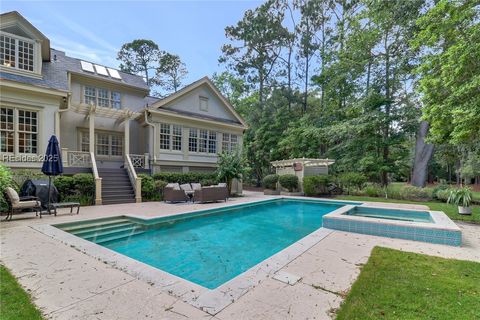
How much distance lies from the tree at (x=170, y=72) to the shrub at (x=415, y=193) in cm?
2967

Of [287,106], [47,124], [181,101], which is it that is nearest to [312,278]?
[47,124]

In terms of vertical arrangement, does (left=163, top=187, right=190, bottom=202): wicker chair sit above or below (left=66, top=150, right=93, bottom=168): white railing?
below

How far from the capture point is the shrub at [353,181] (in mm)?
16969

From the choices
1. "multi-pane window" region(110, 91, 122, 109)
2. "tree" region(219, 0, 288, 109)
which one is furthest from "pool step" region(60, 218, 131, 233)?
"tree" region(219, 0, 288, 109)

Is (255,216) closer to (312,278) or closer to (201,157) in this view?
(312,278)

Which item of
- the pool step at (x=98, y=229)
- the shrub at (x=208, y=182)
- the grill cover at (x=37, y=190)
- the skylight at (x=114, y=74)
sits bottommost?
the pool step at (x=98, y=229)

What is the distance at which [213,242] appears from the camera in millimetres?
6730

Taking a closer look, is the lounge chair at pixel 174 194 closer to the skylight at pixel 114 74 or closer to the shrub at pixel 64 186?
the shrub at pixel 64 186

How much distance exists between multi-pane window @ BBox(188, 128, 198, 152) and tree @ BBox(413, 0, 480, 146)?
42.9 feet

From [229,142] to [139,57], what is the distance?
848 inches

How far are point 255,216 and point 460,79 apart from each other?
29.6 feet

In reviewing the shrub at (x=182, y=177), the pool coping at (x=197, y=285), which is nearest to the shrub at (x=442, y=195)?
the pool coping at (x=197, y=285)

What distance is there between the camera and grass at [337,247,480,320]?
2848mm

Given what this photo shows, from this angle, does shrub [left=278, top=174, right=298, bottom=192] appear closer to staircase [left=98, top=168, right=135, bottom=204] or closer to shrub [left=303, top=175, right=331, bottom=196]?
shrub [left=303, top=175, right=331, bottom=196]
